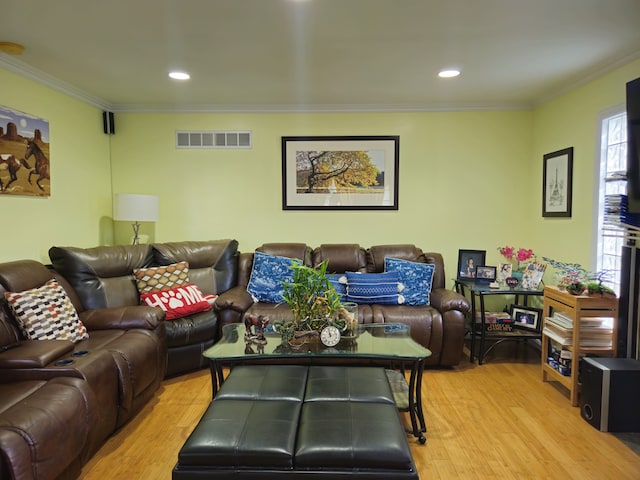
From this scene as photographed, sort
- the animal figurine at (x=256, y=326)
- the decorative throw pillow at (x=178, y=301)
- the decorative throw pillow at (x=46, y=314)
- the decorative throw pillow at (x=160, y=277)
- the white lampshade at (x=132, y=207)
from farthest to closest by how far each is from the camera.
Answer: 1. the white lampshade at (x=132, y=207)
2. the decorative throw pillow at (x=160, y=277)
3. the decorative throw pillow at (x=178, y=301)
4. the animal figurine at (x=256, y=326)
5. the decorative throw pillow at (x=46, y=314)

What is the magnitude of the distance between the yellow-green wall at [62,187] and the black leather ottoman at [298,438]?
231 centimetres

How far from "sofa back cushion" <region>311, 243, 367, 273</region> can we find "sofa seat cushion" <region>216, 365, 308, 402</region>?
1.62 metres

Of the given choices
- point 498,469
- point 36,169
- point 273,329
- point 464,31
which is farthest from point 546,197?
point 36,169

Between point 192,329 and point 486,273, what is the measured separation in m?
2.84

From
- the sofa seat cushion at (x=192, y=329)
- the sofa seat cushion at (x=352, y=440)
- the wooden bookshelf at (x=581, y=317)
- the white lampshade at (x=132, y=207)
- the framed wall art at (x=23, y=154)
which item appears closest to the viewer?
the sofa seat cushion at (x=352, y=440)

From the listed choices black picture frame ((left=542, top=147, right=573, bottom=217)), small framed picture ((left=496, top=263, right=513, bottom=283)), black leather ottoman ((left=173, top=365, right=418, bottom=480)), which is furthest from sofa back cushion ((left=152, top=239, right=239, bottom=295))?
black picture frame ((left=542, top=147, right=573, bottom=217))

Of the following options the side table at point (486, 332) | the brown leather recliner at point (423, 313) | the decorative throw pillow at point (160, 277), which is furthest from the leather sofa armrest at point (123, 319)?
the side table at point (486, 332)

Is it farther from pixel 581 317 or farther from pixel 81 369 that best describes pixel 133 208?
pixel 581 317

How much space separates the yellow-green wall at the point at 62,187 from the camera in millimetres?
2928

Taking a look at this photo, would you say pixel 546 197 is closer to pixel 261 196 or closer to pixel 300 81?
pixel 300 81

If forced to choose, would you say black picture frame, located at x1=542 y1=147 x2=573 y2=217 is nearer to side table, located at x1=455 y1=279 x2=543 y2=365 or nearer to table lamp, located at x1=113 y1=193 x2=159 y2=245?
side table, located at x1=455 y1=279 x2=543 y2=365

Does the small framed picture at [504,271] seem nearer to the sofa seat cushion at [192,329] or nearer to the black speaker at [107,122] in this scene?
the sofa seat cushion at [192,329]

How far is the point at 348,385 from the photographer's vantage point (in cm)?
207

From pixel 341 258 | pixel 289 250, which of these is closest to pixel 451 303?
pixel 341 258
